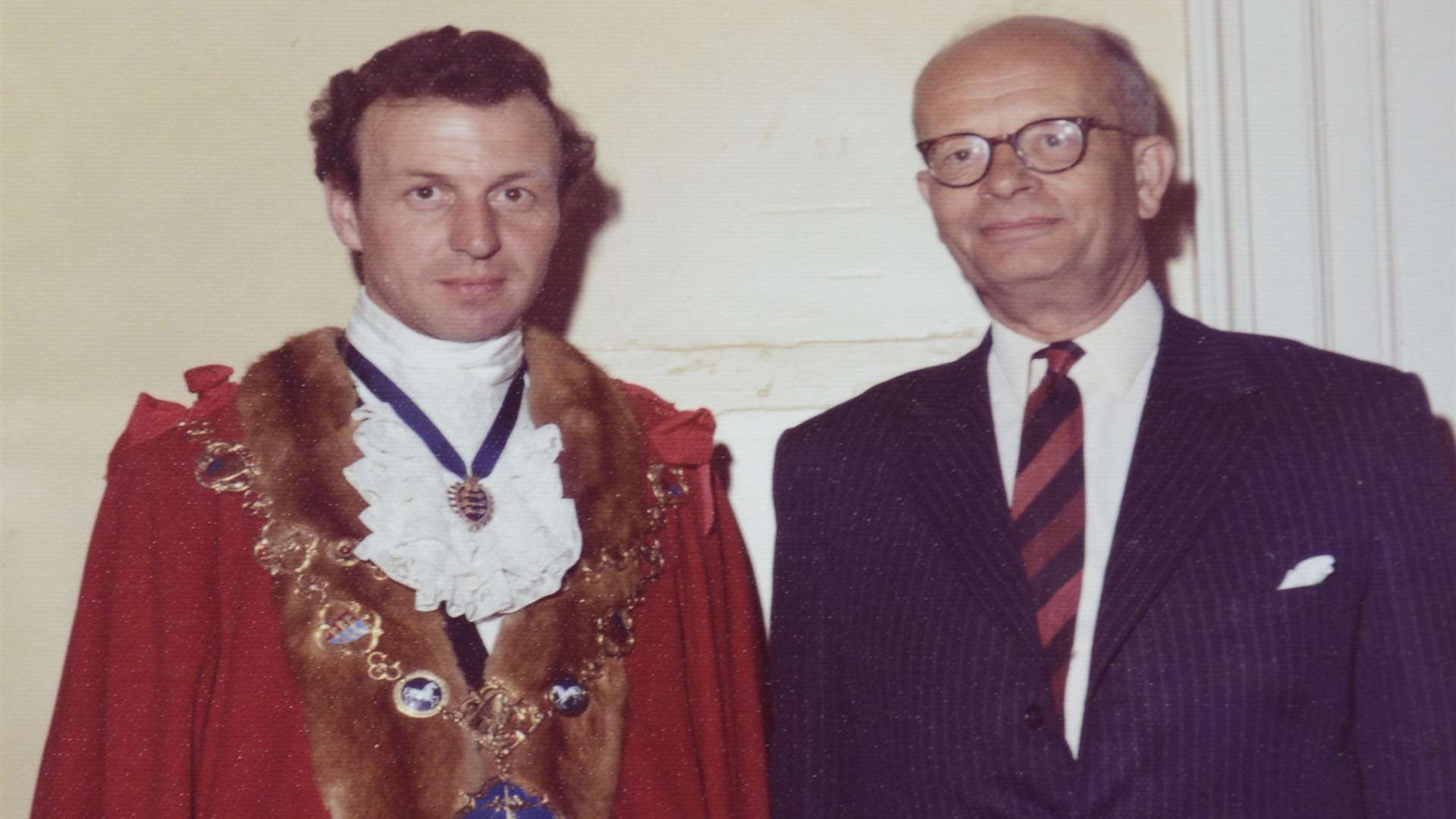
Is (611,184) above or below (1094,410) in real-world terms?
above

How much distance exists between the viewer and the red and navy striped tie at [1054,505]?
161 centimetres

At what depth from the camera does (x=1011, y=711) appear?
158cm

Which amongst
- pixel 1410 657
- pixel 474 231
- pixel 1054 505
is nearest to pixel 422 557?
pixel 474 231

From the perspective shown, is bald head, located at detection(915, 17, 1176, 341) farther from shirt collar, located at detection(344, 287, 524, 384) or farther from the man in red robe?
shirt collar, located at detection(344, 287, 524, 384)

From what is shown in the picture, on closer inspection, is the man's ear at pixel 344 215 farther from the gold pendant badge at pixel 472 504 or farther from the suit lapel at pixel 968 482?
the suit lapel at pixel 968 482

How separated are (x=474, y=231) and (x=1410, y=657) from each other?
1152 mm

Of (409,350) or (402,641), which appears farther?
(409,350)

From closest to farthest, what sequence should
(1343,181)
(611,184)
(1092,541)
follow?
(1092,541)
(1343,181)
(611,184)

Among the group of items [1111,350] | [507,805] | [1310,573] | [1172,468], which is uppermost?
[1111,350]

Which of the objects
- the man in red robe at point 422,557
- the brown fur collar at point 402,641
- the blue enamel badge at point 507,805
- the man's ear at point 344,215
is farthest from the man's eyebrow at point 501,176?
the blue enamel badge at point 507,805

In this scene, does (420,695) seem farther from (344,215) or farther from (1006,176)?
(1006,176)

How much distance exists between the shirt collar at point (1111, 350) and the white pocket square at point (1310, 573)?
0.95ft

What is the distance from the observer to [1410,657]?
1533mm

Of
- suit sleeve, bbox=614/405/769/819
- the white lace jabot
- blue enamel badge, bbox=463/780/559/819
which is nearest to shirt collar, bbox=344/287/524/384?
the white lace jabot
